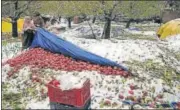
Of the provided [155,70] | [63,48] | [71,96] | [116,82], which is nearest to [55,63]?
[63,48]

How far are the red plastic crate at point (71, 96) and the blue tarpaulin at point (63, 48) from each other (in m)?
3.23

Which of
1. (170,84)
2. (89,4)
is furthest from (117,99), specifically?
(89,4)

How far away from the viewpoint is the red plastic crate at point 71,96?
7421mm

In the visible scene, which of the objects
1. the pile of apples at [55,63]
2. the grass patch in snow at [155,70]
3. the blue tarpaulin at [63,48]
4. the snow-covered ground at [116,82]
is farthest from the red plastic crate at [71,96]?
the grass patch in snow at [155,70]

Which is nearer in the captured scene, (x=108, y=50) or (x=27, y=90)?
(x=27, y=90)

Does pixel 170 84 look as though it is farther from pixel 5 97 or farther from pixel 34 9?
pixel 34 9

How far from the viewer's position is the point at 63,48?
11.7m

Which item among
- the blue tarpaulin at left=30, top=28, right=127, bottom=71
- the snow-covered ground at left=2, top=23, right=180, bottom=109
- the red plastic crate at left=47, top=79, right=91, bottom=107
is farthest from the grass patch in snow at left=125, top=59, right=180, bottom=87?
the red plastic crate at left=47, top=79, right=91, bottom=107

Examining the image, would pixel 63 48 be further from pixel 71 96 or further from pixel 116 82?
pixel 71 96

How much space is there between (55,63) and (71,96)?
3.48m

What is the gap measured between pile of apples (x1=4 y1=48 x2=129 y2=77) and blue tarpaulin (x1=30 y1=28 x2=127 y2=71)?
0.51 feet

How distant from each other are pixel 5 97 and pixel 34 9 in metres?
14.7

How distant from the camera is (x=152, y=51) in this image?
13.1m

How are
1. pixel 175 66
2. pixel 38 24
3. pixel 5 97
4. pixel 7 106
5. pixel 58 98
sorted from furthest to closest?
pixel 38 24 → pixel 175 66 → pixel 5 97 → pixel 7 106 → pixel 58 98
